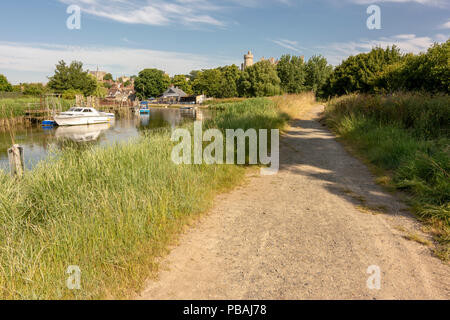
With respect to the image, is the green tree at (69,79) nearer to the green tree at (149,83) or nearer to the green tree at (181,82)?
the green tree at (149,83)

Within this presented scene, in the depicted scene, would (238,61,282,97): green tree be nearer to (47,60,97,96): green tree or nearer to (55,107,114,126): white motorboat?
(55,107,114,126): white motorboat

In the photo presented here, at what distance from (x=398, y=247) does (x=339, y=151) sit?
22.0 ft

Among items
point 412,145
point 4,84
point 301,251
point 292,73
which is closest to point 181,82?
point 4,84

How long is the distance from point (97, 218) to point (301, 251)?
2.87m

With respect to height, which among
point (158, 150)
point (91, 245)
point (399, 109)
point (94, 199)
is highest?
point (399, 109)

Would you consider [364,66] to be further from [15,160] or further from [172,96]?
[172,96]

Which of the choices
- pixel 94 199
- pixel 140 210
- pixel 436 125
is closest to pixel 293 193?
pixel 140 210

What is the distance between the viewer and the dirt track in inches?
117

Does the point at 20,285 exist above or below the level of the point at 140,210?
below

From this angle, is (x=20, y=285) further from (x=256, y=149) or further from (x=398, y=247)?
(x=256, y=149)

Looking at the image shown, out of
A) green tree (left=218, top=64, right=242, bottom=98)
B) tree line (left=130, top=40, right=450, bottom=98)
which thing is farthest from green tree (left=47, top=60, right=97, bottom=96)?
green tree (left=218, top=64, right=242, bottom=98)

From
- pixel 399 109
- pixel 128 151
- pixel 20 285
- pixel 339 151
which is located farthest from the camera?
pixel 399 109

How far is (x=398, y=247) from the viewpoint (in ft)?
12.4

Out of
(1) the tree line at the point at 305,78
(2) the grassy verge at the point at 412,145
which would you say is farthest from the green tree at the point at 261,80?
(2) the grassy verge at the point at 412,145
